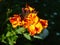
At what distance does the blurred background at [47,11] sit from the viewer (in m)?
2.71

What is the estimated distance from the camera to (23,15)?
243cm

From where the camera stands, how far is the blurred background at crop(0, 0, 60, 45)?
8.90ft

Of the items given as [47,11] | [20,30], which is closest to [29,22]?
[20,30]

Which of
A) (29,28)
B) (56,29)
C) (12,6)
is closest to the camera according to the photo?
(29,28)

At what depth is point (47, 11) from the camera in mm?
3428

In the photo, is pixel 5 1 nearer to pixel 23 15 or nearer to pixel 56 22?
pixel 23 15

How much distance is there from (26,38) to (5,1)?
56cm

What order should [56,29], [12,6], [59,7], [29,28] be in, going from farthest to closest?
[59,7], [56,29], [12,6], [29,28]

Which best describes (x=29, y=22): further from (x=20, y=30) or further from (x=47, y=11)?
(x=47, y=11)

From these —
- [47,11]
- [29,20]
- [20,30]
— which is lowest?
[47,11]

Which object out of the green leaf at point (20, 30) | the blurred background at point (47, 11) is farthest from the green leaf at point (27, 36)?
the blurred background at point (47, 11)

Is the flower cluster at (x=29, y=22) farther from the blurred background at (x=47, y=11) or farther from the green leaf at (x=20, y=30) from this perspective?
the blurred background at (x=47, y=11)

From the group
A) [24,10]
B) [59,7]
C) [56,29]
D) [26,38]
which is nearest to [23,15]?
[24,10]

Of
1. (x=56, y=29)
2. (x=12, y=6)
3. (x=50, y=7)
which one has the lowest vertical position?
(x=56, y=29)
